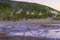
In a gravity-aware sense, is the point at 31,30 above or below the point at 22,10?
below

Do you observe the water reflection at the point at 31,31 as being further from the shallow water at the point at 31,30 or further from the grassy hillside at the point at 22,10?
the grassy hillside at the point at 22,10

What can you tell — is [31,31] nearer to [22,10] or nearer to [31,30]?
[31,30]

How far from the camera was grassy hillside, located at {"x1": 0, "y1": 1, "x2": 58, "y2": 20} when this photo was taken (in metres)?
1.71

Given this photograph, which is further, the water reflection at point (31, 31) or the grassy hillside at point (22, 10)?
the grassy hillside at point (22, 10)

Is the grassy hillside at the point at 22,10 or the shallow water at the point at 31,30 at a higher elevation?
the grassy hillside at the point at 22,10

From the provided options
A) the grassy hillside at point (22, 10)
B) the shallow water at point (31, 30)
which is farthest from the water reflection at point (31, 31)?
the grassy hillside at point (22, 10)

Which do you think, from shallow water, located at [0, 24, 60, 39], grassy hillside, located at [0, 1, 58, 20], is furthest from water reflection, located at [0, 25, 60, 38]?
grassy hillside, located at [0, 1, 58, 20]

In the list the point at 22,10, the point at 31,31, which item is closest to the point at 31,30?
the point at 31,31

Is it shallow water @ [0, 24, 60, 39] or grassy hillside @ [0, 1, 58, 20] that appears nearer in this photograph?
shallow water @ [0, 24, 60, 39]

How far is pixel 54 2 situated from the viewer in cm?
203

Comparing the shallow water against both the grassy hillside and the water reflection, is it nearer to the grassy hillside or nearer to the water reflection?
the water reflection

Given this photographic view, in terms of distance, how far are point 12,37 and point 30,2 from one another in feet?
2.61

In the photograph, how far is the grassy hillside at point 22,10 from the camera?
1.71 m

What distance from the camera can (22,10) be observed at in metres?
1.83
